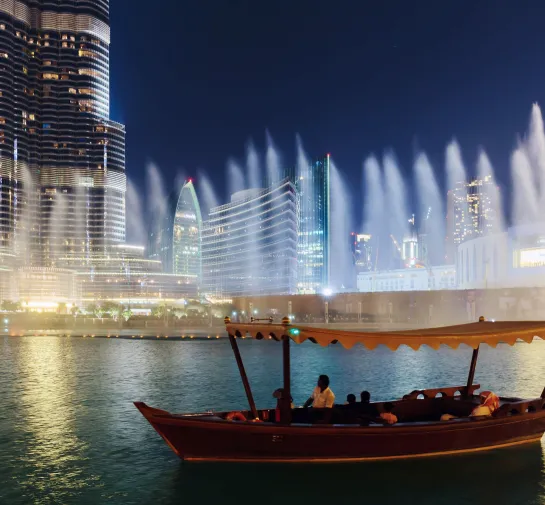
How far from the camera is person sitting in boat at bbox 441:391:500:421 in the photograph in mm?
14938

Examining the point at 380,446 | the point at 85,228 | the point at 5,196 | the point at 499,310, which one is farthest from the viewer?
the point at 85,228

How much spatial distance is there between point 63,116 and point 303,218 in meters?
80.3

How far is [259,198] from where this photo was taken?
180875 millimetres

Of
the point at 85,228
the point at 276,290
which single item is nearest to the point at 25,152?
the point at 85,228

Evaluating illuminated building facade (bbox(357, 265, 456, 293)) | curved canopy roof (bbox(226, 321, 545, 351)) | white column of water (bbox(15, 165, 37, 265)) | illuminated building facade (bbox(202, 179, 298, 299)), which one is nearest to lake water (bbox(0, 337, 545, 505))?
curved canopy roof (bbox(226, 321, 545, 351))

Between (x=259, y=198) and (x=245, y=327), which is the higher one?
(x=259, y=198)

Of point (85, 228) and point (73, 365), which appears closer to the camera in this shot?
point (73, 365)

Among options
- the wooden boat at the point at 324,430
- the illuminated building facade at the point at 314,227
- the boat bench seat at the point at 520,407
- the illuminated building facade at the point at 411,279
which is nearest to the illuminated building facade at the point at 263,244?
the illuminated building facade at the point at 314,227

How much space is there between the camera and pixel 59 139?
7357 inches

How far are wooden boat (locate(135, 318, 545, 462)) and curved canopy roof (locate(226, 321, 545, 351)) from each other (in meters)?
0.02

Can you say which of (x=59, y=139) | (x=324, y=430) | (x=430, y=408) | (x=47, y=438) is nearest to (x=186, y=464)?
(x=324, y=430)

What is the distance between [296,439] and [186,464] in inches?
108

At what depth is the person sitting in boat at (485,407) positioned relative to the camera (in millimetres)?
14938

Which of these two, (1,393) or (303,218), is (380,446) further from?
(303,218)
